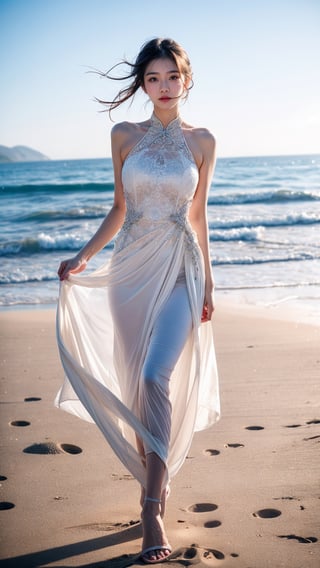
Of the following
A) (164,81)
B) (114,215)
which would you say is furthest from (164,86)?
(114,215)

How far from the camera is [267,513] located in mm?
3338

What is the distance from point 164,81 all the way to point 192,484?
7.01 feet

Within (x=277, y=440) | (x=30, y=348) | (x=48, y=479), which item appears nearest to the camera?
(x=48, y=479)

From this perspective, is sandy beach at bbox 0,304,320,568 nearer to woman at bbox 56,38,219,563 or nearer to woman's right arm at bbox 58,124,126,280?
woman at bbox 56,38,219,563

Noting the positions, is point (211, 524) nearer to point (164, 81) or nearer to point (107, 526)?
point (107, 526)

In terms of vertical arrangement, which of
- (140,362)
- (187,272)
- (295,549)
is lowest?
(295,549)

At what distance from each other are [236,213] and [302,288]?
1099cm

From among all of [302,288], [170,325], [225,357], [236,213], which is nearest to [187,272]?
[170,325]

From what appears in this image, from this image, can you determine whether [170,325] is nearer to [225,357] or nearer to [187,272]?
[187,272]

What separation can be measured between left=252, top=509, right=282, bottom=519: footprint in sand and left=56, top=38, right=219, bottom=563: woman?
1.54ft

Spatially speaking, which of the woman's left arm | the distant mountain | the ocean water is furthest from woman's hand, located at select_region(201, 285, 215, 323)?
the distant mountain

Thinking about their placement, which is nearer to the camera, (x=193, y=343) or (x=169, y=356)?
(x=169, y=356)

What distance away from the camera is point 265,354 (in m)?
6.46

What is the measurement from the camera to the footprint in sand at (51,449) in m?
4.13
